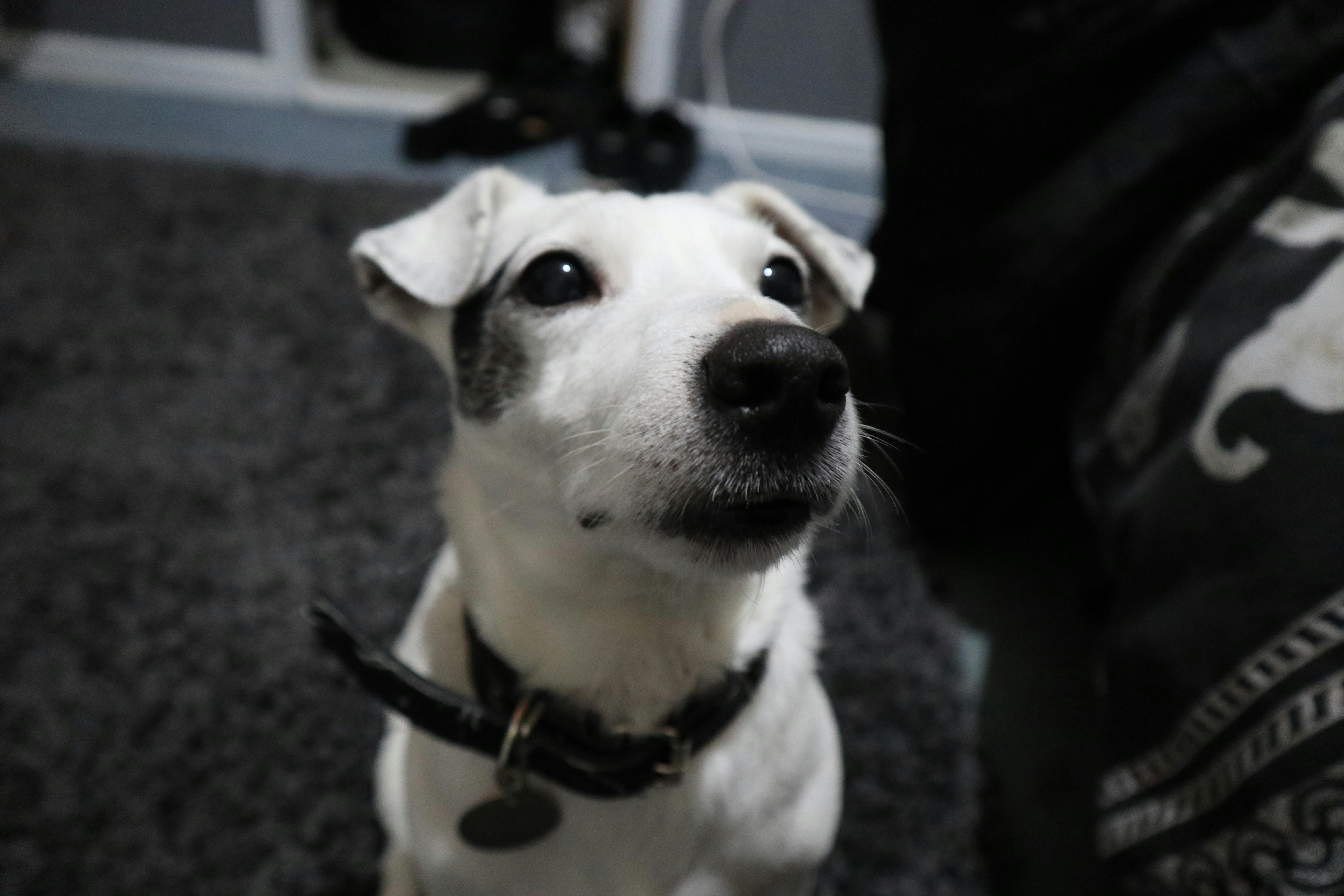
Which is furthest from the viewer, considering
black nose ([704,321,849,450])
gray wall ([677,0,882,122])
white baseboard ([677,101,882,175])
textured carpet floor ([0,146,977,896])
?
white baseboard ([677,101,882,175])

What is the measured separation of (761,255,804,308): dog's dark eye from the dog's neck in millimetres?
299

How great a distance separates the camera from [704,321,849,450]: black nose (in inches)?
23.1

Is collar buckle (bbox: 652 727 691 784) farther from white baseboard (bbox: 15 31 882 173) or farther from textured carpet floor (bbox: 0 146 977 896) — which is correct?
white baseboard (bbox: 15 31 882 173)

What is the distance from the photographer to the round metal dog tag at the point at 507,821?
0.77 metres

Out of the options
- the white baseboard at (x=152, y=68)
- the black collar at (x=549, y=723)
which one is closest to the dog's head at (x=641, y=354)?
the black collar at (x=549, y=723)

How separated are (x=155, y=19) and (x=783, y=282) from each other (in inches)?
108

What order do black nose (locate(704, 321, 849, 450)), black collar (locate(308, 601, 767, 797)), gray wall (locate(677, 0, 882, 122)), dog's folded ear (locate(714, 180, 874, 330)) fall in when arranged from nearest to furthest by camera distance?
black nose (locate(704, 321, 849, 450)) < black collar (locate(308, 601, 767, 797)) < dog's folded ear (locate(714, 180, 874, 330)) < gray wall (locate(677, 0, 882, 122))

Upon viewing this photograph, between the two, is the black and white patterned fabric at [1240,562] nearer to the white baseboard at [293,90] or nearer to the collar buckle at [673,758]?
the collar buckle at [673,758]

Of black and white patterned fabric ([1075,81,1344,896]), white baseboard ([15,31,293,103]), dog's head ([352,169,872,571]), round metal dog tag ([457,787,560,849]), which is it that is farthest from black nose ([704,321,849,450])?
white baseboard ([15,31,293,103])

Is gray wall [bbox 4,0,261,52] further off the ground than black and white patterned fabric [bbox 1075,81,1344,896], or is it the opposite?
black and white patterned fabric [bbox 1075,81,1344,896]

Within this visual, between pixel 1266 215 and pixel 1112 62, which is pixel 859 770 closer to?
pixel 1266 215

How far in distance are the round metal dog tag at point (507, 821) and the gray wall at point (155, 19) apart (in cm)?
277

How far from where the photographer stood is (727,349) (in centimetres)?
61

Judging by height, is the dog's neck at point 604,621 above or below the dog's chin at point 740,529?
below
